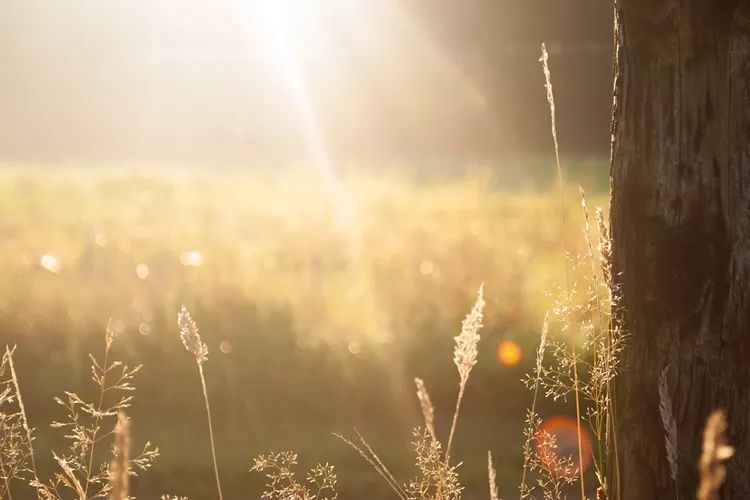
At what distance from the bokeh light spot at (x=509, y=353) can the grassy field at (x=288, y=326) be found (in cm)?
2

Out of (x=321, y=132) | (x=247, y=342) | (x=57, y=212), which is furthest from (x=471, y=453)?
(x=321, y=132)

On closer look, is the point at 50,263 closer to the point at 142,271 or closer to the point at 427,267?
the point at 142,271

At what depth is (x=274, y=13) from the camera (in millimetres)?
18344

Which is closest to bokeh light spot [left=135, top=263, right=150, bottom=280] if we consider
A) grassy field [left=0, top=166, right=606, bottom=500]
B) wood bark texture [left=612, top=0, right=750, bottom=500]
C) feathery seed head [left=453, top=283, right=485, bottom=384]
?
grassy field [left=0, top=166, right=606, bottom=500]

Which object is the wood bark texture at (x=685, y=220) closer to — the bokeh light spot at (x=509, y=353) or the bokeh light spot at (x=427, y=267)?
the bokeh light spot at (x=509, y=353)

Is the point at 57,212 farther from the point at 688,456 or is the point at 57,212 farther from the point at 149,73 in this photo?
the point at 149,73

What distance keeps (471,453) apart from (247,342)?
1.52 m

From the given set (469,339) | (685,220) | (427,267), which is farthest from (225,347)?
(469,339)

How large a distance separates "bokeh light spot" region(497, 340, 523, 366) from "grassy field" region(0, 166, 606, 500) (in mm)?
18

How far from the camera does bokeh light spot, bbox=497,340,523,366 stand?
5941mm

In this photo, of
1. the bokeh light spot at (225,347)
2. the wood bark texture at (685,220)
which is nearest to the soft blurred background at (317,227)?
the bokeh light spot at (225,347)

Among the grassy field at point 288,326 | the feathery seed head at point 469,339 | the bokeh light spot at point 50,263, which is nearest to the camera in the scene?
the feathery seed head at point 469,339

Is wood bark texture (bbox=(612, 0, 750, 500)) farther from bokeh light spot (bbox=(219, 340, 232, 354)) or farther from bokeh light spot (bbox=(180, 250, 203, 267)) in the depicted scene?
bokeh light spot (bbox=(180, 250, 203, 267))

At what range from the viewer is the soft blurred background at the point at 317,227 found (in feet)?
19.3
